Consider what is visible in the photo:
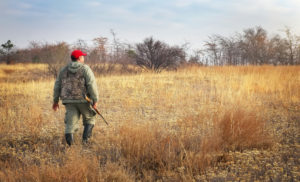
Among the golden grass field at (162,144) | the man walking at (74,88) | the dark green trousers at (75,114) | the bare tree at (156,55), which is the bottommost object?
the golden grass field at (162,144)

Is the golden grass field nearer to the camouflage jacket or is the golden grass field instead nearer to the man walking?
the man walking

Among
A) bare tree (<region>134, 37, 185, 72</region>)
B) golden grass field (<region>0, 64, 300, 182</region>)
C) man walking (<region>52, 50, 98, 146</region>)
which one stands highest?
bare tree (<region>134, 37, 185, 72</region>)

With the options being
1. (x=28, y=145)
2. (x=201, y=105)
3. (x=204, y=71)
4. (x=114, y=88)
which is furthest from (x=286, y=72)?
(x=28, y=145)

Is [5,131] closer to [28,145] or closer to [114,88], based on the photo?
[28,145]

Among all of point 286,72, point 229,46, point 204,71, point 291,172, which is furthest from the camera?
point 229,46

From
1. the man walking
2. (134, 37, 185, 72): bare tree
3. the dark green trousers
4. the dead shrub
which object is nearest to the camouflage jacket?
the man walking

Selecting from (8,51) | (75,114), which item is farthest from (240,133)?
(8,51)

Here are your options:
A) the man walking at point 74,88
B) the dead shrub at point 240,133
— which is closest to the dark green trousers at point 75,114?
the man walking at point 74,88

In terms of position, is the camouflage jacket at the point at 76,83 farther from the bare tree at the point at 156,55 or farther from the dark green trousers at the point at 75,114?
the bare tree at the point at 156,55

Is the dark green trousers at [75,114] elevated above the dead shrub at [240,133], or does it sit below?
above

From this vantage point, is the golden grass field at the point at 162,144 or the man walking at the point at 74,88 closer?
the golden grass field at the point at 162,144

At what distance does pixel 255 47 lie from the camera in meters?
21.1

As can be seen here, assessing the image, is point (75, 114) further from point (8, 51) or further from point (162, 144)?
point (8, 51)

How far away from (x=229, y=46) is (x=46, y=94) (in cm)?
1429
